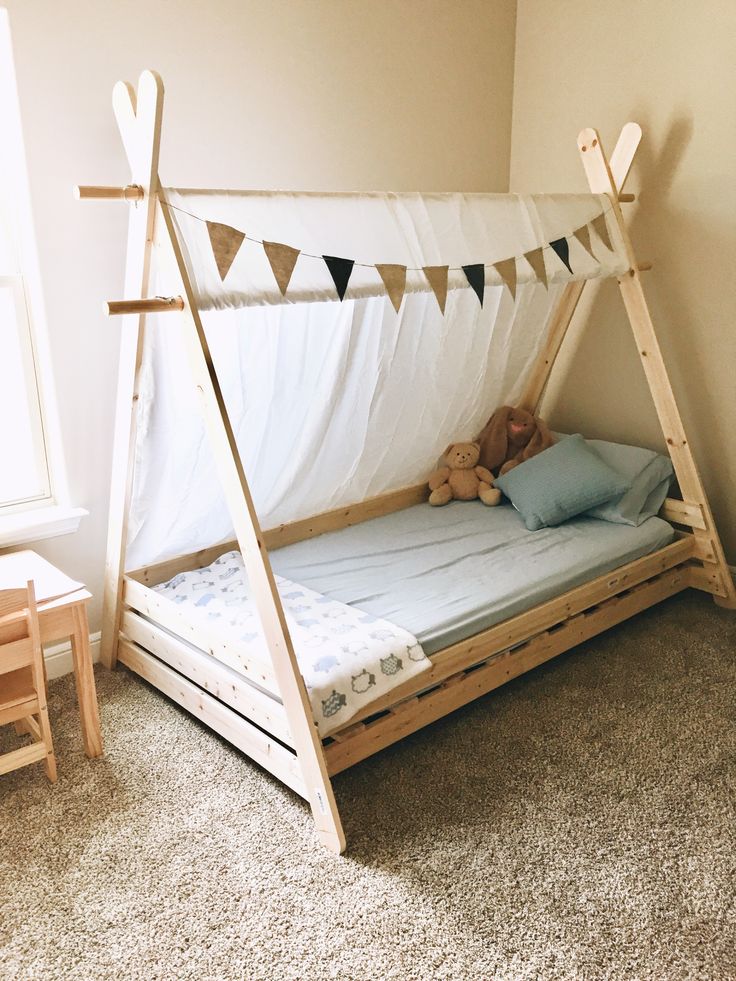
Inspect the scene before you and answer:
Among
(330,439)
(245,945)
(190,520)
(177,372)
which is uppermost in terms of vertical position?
(177,372)

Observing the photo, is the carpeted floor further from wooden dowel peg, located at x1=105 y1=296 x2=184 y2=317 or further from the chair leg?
wooden dowel peg, located at x1=105 y1=296 x2=184 y2=317

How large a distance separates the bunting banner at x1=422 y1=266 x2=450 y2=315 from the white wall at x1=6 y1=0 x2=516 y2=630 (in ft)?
3.21

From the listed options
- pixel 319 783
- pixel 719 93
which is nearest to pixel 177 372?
pixel 319 783

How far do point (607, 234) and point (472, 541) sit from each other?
121 centimetres

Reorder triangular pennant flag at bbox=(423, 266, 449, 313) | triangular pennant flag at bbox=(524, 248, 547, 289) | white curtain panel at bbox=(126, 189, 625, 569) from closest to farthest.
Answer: triangular pennant flag at bbox=(423, 266, 449, 313) < white curtain panel at bbox=(126, 189, 625, 569) < triangular pennant flag at bbox=(524, 248, 547, 289)

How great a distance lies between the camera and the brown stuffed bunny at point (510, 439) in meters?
3.49

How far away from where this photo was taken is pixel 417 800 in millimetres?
2141

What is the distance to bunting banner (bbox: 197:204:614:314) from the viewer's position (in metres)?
1.95

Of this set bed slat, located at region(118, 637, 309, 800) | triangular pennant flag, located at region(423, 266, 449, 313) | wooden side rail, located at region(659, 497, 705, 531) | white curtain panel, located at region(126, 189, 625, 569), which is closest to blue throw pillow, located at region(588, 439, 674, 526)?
wooden side rail, located at region(659, 497, 705, 531)

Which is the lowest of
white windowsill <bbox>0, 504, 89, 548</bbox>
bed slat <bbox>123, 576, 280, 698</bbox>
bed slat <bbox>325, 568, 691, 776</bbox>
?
bed slat <bbox>325, 568, 691, 776</bbox>

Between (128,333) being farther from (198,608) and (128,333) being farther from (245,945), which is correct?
(245,945)

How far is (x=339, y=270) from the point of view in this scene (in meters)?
2.12

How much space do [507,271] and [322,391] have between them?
28.6 inches

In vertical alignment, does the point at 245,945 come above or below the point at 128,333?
below
